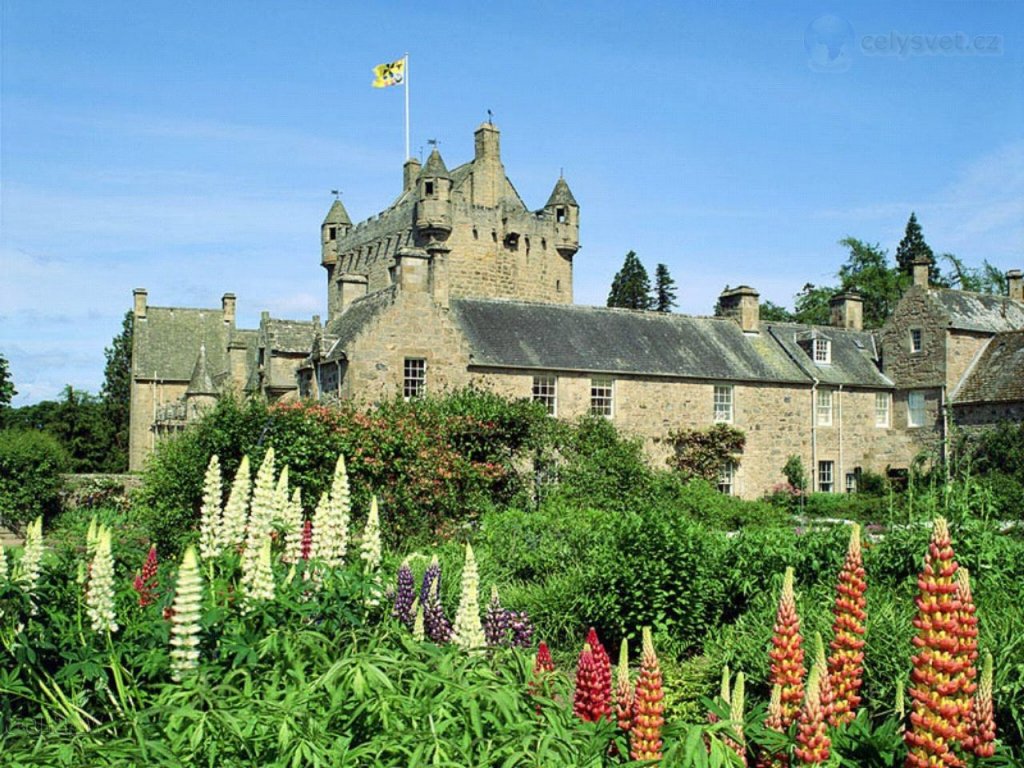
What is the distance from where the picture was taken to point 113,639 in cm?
556

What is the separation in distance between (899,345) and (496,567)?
2910 centimetres

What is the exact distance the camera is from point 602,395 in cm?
2975

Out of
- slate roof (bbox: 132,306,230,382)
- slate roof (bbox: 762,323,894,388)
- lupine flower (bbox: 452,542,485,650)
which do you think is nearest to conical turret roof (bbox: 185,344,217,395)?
slate roof (bbox: 132,306,230,382)

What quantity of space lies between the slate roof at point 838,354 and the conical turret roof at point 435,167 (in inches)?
592

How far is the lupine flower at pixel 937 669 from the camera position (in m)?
3.89

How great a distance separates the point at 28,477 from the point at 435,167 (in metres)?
21.2

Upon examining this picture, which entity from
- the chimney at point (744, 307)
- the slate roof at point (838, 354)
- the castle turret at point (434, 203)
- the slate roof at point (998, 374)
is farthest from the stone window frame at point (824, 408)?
the castle turret at point (434, 203)

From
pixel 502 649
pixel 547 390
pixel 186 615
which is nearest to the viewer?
pixel 186 615

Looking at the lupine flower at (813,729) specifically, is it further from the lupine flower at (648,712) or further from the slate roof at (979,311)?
the slate roof at (979,311)

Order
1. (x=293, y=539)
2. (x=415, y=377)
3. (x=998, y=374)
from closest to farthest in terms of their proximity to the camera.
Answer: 1. (x=293, y=539)
2. (x=415, y=377)
3. (x=998, y=374)

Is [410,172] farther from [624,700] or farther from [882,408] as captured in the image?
[624,700]

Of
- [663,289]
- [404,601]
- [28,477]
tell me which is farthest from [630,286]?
[404,601]

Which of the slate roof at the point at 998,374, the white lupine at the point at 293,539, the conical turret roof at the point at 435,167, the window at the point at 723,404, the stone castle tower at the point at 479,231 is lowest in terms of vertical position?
the white lupine at the point at 293,539

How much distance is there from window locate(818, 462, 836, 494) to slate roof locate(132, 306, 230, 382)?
105 ft
